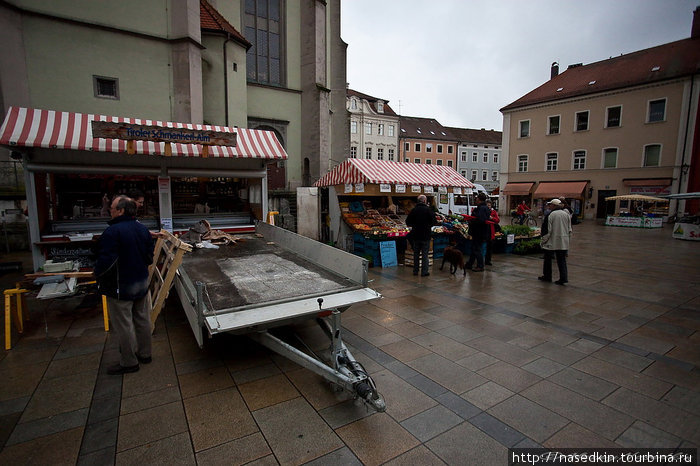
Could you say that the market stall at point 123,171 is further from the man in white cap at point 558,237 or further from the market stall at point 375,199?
the man in white cap at point 558,237

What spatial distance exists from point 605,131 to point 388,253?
28836mm

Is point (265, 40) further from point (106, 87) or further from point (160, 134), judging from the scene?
point (160, 134)

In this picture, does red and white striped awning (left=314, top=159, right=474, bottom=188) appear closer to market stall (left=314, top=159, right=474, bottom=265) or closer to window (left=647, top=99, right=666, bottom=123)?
market stall (left=314, top=159, right=474, bottom=265)

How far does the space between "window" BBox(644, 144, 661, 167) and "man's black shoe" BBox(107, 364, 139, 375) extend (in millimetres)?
34237

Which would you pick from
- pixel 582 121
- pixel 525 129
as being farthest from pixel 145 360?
pixel 525 129

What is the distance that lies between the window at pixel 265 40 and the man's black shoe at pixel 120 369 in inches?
724

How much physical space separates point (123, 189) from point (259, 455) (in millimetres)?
8377

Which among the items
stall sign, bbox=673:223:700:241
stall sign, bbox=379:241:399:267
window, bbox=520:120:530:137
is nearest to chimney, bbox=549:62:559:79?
window, bbox=520:120:530:137

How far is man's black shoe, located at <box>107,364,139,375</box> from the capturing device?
376cm

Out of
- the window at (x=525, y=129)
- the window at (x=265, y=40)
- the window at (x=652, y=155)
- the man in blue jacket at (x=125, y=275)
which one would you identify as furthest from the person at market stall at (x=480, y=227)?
the window at (x=525, y=129)

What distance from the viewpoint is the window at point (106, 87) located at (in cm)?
1247

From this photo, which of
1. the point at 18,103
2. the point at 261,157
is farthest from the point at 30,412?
the point at 18,103

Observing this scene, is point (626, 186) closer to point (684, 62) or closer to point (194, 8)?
point (684, 62)

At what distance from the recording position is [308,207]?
12.8m
